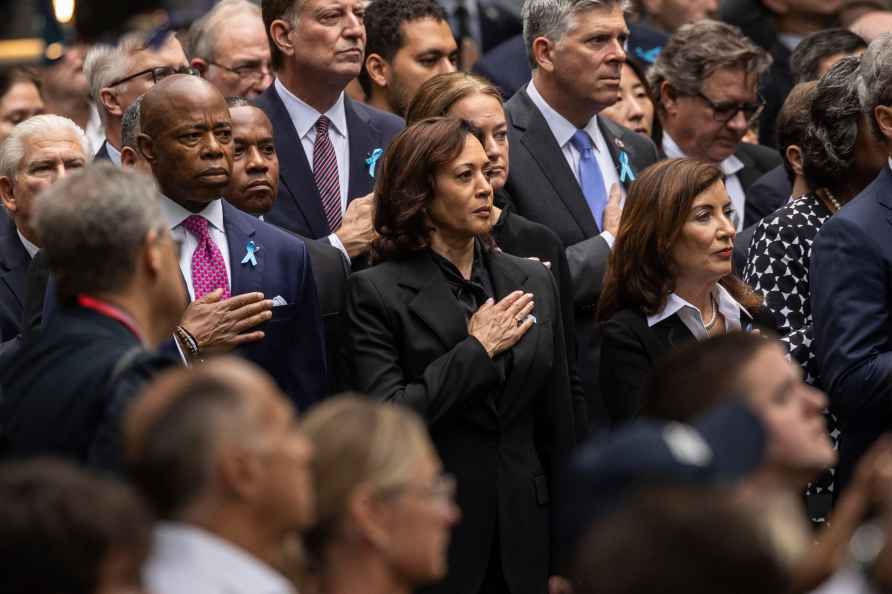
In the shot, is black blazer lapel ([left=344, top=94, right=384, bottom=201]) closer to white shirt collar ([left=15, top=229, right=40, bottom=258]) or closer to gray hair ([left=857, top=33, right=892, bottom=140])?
white shirt collar ([left=15, top=229, right=40, bottom=258])

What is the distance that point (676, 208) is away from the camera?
654cm

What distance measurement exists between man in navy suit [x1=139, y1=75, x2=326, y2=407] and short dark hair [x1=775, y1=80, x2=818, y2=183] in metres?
2.29

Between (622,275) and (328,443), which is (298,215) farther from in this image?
(328,443)

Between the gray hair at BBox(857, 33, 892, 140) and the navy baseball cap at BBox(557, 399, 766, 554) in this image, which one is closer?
the navy baseball cap at BBox(557, 399, 766, 554)

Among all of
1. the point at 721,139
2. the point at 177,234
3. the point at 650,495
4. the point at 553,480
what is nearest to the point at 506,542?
the point at 553,480

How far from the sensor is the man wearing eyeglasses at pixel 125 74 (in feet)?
25.6

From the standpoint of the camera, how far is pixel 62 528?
3.36 metres

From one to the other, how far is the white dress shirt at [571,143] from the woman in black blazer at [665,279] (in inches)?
41.5

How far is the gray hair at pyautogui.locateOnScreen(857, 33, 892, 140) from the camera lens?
6504 millimetres

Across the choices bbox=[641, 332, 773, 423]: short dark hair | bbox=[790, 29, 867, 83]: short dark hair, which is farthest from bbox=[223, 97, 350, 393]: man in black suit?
bbox=[790, 29, 867, 83]: short dark hair

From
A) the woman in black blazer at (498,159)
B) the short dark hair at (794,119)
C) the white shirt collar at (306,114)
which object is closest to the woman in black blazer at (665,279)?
the woman in black blazer at (498,159)

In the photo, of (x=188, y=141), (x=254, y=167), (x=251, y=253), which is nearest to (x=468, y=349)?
(x=251, y=253)

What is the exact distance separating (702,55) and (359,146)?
1.99m

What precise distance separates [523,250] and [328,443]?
280 cm
